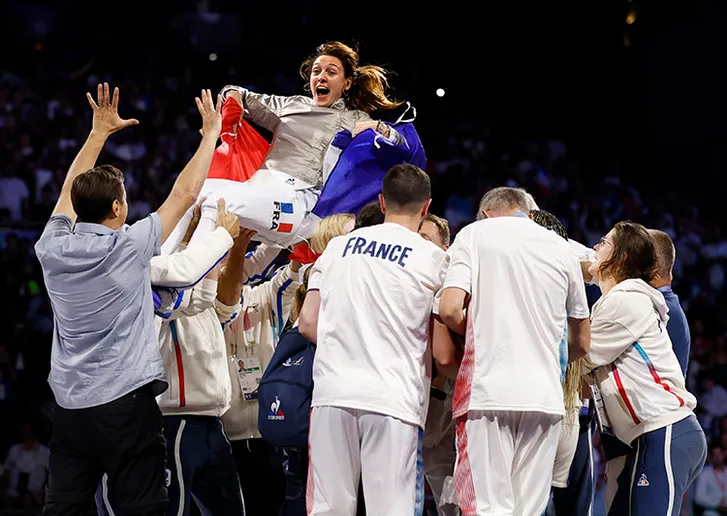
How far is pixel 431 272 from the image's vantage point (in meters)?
3.41

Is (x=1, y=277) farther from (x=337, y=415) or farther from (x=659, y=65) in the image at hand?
(x=659, y=65)

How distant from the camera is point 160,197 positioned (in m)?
8.84

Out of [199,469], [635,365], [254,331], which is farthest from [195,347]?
[635,365]

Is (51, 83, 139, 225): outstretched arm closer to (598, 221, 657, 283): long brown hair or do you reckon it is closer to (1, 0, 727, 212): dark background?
(598, 221, 657, 283): long brown hair

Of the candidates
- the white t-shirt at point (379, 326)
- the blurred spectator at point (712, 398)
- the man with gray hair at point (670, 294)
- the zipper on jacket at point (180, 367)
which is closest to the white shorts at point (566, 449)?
the man with gray hair at point (670, 294)

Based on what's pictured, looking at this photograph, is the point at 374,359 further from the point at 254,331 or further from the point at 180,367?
the point at 254,331

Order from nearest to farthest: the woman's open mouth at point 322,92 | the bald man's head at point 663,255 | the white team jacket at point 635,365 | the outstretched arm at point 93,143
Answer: the outstretched arm at point 93,143 < the white team jacket at point 635,365 < the bald man's head at point 663,255 < the woman's open mouth at point 322,92

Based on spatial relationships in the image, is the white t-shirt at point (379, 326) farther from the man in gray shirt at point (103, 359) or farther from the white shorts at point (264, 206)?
the white shorts at point (264, 206)

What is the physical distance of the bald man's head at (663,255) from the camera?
163 inches

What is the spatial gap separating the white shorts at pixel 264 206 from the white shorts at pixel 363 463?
1.15 m

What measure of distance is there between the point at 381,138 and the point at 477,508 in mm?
1858

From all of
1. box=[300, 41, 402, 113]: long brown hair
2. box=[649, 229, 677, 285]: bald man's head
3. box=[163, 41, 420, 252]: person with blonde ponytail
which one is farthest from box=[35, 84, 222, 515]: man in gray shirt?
box=[649, 229, 677, 285]: bald man's head

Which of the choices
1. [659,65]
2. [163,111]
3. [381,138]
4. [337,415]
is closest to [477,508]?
[337,415]

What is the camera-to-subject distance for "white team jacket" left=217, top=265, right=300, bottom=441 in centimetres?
468
